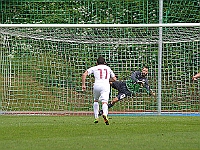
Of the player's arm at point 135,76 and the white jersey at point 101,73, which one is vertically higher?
the white jersey at point 101,73

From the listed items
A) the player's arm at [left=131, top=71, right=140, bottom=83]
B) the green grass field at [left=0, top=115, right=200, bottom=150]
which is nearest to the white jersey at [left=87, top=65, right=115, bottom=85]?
the green grass field at [left=0, top=115, right=200, bottom=150]

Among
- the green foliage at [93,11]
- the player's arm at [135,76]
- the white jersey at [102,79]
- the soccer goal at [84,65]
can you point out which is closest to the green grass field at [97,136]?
the white jersey at [102,79]

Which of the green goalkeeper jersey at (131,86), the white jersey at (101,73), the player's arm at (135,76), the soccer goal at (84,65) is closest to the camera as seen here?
the white jersey at (101,73)

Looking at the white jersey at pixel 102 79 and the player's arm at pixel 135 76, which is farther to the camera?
the player's arm at pixel 135 76

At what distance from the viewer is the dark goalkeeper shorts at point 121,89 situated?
25.3 metres

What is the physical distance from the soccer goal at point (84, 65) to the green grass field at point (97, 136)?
556cm

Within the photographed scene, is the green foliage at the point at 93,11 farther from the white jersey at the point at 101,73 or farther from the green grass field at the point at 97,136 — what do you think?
the green grass field at the point at 97,136

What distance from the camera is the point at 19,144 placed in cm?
1359

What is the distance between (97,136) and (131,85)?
10.6 m

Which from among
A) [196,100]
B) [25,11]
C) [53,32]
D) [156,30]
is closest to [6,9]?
[25,11]

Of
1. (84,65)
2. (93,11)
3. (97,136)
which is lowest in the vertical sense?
(97,136)

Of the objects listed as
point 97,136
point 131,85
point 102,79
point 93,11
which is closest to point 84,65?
point 131,85

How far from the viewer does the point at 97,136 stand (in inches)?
599

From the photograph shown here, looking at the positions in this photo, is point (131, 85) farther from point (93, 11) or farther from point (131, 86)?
point (93, 11)
